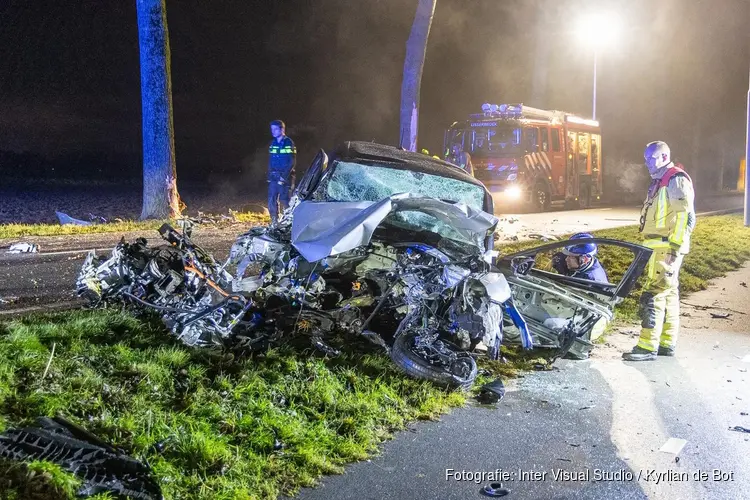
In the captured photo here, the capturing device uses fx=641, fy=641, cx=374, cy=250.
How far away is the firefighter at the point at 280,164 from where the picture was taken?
402 inches

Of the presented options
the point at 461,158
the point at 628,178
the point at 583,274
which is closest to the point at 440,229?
the point at 583,274

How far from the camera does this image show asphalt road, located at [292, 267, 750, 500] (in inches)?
127

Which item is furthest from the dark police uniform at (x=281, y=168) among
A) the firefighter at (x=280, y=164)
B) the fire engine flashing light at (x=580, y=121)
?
the fire engine flashing light at (x=580, y=121)

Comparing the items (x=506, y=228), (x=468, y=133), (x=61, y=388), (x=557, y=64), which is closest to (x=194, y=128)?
(x=468, y=133)

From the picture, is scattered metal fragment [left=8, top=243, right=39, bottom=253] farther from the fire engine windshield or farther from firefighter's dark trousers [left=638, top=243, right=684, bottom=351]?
the fire engine windshield

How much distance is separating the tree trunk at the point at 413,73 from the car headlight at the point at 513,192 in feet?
9.82

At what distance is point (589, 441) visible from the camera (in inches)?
149

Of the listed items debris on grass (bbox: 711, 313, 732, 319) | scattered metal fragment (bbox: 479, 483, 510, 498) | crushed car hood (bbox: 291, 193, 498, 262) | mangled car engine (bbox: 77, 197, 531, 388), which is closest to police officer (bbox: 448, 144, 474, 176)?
debris on grass (bbox: 711, 313, 732, 319)

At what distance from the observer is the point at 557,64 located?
104ft

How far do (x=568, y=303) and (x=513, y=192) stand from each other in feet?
41.3

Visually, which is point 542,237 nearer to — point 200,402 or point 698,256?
point 698,256

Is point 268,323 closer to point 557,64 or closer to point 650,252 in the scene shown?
point 650,252

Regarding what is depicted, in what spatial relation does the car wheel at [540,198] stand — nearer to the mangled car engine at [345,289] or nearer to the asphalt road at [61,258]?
the asphalt road at [61,258]

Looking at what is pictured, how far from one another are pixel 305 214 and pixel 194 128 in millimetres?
21169
